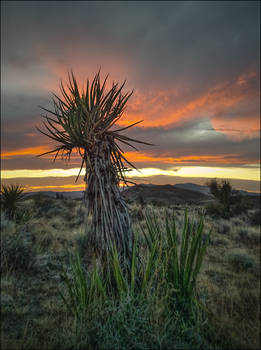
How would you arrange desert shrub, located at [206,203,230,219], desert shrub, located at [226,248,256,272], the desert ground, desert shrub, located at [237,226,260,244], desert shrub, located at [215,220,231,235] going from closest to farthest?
the desert ground
desert shrub, located at [226,248,256,272]
desert shrub, located at [237,226,260,244]
desert shrub, located at [215,220,231,235]
desert shrub, located at [206,203,230,219]

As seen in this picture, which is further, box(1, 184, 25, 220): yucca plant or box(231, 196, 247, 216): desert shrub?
box(231, 196, 247, 216): desert shrub

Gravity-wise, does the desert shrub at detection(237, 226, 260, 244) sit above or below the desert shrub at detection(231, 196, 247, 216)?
below

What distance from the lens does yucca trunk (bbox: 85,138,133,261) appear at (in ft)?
8.59

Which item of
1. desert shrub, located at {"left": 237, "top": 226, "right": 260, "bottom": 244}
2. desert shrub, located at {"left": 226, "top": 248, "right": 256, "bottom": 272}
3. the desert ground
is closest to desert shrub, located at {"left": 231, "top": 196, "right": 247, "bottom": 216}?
desert shrub, located at {"left": 237, "top": 226, "right": 260, "bottom": 244}

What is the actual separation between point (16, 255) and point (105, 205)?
5023 mm

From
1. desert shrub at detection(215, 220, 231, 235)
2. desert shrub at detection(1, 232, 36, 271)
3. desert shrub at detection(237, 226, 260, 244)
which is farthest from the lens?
desert shrub at detection(215, 220, 231, 235)

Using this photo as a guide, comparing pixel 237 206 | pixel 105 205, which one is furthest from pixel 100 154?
pixel 237 206

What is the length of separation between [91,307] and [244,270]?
6898 millimetres

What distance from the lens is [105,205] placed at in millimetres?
2611

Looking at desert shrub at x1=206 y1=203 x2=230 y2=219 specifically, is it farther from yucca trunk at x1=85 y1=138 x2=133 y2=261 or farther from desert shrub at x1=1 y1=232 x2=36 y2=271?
yucca trunk at x1=85 y1=138 x2=133 y2=261

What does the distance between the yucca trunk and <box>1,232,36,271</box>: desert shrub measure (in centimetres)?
454

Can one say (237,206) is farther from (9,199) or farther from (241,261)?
(9,199)

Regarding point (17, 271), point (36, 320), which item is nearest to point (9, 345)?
point (36, 320)

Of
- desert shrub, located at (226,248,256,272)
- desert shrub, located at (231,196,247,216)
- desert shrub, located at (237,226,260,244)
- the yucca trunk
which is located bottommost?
desert shrub, located at (237,226,260,244)
